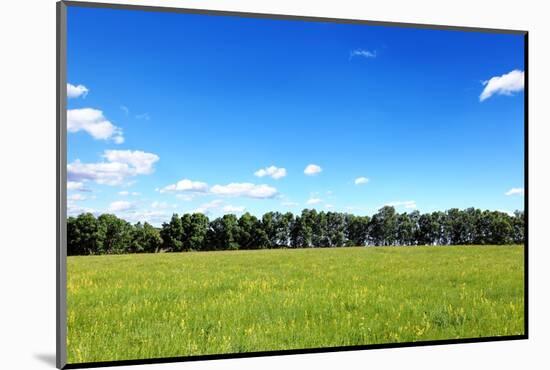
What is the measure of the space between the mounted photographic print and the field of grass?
0.05 ft

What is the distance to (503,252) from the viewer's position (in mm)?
6859

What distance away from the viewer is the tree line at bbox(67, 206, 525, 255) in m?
5.72

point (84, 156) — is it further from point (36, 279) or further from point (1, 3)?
point (1, 3)

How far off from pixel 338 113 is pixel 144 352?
291 centimetres

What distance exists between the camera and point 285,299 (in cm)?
627

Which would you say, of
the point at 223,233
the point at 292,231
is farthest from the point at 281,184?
the point at 223,233

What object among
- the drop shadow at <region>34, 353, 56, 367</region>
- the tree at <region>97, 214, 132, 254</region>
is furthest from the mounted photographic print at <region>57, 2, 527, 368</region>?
the drop shadow at <region>34, 353, 56, 367</region>

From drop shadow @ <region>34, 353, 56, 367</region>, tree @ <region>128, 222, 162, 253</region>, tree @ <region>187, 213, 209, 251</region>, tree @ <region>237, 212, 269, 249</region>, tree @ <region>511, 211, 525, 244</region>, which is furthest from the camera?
tree @ <region>511, 211, 525, 244</region>

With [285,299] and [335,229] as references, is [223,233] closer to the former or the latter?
[285,299]

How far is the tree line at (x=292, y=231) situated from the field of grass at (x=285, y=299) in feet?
0.34

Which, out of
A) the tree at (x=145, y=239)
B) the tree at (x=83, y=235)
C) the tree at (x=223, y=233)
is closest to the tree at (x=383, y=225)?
the tree at (x=223, y=233)

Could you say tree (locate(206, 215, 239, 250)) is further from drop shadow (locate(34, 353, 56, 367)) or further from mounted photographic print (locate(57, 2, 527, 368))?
drop shadow (locate(34, 353, 56, 367))

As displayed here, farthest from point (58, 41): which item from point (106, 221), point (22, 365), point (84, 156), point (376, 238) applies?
point (376, 238)

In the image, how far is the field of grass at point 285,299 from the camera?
5688mm
